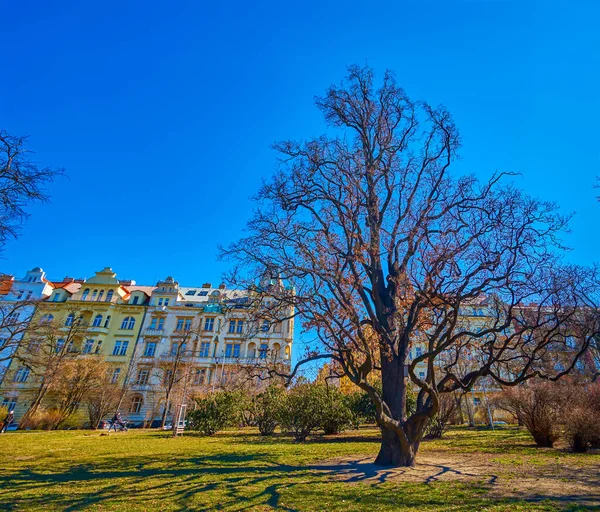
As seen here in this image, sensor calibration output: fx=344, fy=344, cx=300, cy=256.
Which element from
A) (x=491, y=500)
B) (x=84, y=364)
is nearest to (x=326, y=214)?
(x=491, y=500)

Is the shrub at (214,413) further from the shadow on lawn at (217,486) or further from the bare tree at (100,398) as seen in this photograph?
the shadow on lawn at (217,486)

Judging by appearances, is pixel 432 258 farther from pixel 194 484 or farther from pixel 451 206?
pixel 194 484

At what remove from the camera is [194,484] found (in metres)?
7.66

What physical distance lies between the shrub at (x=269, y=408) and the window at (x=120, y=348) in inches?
1219

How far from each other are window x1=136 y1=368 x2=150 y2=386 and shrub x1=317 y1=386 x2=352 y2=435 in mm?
31149

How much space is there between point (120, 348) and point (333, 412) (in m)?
36.6

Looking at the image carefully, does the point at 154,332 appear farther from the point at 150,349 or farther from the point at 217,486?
the point at 217,486

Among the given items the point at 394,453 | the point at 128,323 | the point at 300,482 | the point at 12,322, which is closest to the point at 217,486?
the point at 300,482

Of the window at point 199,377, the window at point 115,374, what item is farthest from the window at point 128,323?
the window at point 199,377

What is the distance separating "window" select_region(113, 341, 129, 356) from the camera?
45688 millimetres

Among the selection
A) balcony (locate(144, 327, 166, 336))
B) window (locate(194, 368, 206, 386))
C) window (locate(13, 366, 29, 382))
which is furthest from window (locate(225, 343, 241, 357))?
window (locate(13, 366, 29, 382))

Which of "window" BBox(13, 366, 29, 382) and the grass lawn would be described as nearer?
the grass lawn

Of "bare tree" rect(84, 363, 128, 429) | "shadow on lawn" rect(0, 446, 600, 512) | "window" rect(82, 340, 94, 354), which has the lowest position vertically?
"shadow on lawn" rect(0, 446, 600, 512)

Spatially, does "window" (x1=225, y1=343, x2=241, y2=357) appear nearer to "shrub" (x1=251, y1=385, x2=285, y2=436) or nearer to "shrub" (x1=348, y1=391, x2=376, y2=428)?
"shrub" (x1=251, y1=385, x2=285, y2=436)
